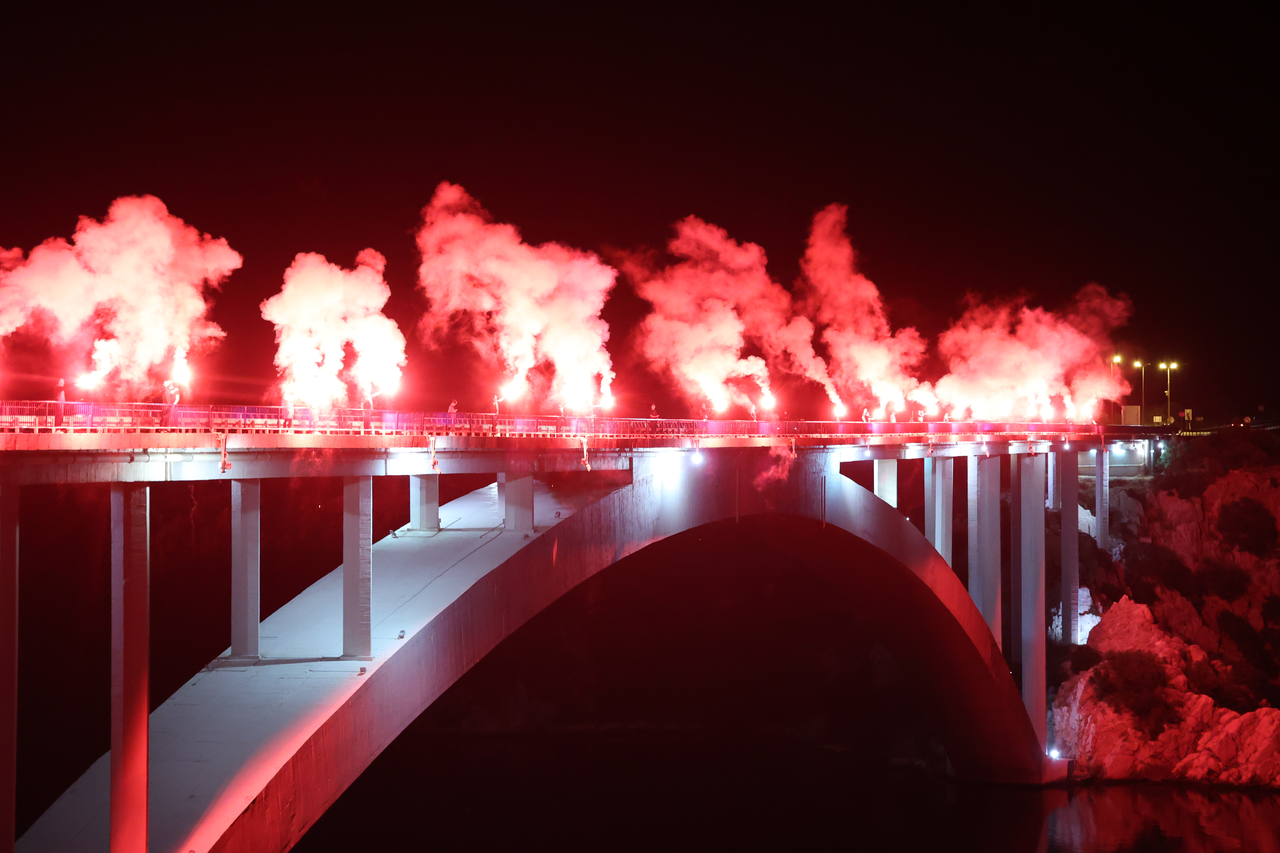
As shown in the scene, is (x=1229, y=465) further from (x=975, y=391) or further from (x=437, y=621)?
(x=437, y=621)

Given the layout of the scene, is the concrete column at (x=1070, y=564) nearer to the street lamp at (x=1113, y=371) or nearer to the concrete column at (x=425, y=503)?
the concrete column at (x=425, y=503)

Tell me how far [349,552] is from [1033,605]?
29.5 metres

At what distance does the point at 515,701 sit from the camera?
4875cm

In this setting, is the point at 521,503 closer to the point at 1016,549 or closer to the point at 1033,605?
the point at 1033,605

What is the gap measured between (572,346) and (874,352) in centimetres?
2372

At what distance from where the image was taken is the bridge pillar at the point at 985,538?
3516 centimetres

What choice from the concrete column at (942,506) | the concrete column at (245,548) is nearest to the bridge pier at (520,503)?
the concrete column at (245,548)

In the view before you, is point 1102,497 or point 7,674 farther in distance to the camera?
point 1102,497

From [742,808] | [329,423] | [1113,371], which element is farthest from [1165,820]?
[1113,371]

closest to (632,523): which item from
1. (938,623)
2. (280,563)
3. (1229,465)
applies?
(938,623)

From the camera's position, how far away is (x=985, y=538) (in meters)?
35.4

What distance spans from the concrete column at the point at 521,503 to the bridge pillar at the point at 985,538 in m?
21.5

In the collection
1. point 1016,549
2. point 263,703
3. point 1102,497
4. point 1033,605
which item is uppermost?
point 1102,497

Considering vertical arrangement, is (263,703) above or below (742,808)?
above
